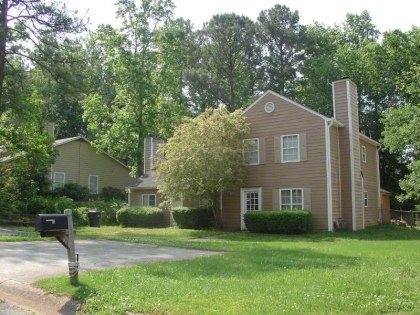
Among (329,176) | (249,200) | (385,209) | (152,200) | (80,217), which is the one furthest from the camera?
(385,209)

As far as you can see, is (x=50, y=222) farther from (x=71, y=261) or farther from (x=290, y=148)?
(x=290, y=148)

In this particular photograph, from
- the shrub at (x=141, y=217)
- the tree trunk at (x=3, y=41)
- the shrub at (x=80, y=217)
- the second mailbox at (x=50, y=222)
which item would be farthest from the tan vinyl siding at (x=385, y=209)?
the second mailbox at (x=50, y=222)

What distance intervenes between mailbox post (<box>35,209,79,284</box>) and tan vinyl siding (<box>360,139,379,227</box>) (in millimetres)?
20520

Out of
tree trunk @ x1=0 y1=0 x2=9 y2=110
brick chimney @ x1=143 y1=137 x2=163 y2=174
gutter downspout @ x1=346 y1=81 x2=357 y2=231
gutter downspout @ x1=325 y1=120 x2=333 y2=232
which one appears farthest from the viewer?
brick chimney @ x1=143 y1=137 x2=163 y2=174

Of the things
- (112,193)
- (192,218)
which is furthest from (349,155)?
(112,193)

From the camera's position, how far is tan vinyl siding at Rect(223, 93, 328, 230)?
21484 mm

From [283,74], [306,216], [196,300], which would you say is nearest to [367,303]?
[196,300]

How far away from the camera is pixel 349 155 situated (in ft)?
74.3

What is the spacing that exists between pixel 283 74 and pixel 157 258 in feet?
109

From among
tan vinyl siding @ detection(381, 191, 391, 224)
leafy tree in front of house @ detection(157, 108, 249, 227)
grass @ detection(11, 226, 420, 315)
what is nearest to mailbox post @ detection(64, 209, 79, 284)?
grass @ detection(11, 226, 420, 315)

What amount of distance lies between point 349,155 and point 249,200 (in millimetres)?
5808

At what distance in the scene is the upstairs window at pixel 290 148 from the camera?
22.4 meters

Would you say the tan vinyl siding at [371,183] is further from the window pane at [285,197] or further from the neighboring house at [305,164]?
the window pane at [285,197]

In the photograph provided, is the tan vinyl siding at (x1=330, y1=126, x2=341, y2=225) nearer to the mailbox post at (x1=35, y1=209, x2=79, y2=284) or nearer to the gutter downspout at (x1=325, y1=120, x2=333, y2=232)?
the gutter downspout at (x1=325, y1=120, x2=333, y2=232)
